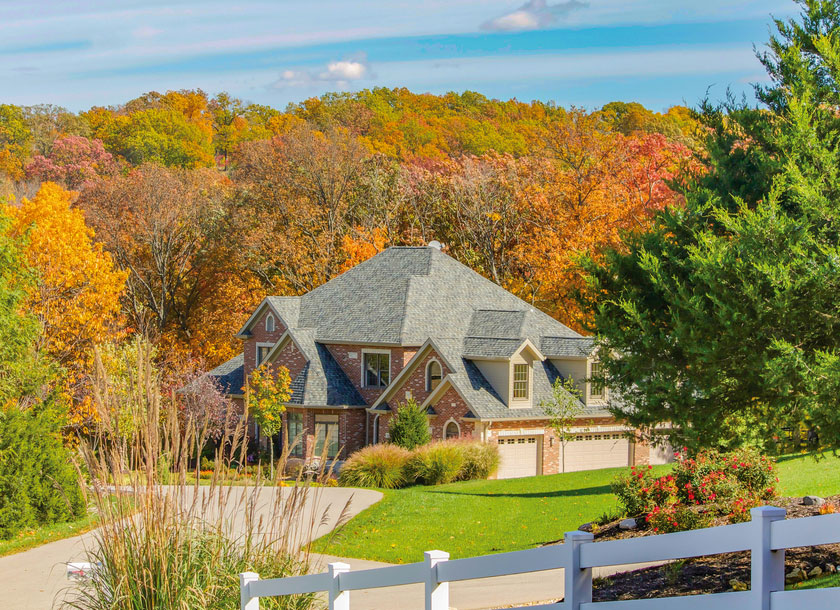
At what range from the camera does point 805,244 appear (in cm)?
1236

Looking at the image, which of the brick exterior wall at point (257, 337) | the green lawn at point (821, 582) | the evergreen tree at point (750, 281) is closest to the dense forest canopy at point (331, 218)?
the brick exterior wall at point (257, 337)

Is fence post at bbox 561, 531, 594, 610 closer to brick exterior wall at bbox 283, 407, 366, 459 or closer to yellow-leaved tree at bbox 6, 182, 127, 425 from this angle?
brick exterior wall at bbox 283, 407, 366, 459

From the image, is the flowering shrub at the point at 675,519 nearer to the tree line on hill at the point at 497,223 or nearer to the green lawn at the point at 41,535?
the tree line on hill at the point at 497,223

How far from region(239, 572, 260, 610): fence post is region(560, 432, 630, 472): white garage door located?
28042 mm

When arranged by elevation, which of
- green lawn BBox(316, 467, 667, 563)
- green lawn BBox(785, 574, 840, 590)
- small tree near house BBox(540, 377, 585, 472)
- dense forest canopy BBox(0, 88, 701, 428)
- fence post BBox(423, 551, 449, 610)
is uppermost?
dense forest canopy BBox(0, 88, 701, 428)

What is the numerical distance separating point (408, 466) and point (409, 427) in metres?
4.43

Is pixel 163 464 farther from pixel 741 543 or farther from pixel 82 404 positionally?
pixel 82 404

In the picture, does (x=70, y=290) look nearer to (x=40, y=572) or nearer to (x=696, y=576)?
(x=40, y=572)

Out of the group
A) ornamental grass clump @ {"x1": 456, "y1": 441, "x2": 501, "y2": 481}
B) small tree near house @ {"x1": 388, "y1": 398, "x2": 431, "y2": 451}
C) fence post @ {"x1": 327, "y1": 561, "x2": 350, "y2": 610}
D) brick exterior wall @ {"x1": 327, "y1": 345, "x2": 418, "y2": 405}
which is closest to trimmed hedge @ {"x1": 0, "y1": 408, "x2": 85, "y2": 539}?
ornamental grass clump @ {"x1": 456, "y1": 441, "x2": 501, "y2": 481}

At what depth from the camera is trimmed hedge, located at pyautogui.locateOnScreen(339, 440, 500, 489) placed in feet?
89.2

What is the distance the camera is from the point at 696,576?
9922 millimetres

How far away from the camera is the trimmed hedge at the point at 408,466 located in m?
27.2

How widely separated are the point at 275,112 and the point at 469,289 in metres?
68.1

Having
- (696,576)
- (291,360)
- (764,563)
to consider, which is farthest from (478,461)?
(764,563)
